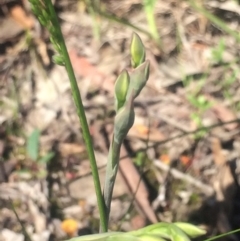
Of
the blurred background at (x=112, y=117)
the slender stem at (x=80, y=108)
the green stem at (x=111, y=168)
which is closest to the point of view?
the slender stem at (x=80, y=108)

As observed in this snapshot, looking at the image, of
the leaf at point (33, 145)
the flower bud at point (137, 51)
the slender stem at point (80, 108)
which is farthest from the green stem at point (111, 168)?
the leaf at point (33, 145)

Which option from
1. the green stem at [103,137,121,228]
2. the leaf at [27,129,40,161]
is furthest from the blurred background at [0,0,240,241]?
→ the green stem at [103,137,121,228]

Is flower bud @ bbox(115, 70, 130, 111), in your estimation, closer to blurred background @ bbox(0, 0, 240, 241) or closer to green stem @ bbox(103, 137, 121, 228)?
green stem @ bbox(103, 137, 121, 228)

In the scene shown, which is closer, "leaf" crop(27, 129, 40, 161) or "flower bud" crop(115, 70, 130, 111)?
"flower bud" crop(115, 70, 130, 111)

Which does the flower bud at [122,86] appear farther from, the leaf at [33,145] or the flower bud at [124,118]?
the leaf at [33,145]

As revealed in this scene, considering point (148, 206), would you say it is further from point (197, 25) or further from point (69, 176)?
point (197, 25)

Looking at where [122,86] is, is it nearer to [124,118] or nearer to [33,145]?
[124,118]

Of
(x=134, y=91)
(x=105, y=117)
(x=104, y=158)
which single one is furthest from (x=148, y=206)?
(x=134, y=91)

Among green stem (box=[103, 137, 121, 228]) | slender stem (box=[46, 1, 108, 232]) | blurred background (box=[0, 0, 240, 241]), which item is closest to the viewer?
slender stem (box=[46, 1, 108, 232])

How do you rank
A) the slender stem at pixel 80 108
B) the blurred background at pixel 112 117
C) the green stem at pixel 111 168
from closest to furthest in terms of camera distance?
the slender stem at pixel 80 108, the green stem at pixel 111 168, the blurred background at pixel 112 117
